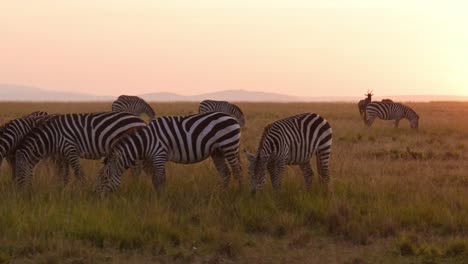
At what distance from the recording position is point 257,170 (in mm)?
9422

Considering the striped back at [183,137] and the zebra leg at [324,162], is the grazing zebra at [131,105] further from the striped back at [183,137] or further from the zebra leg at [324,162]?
the zebra leg at [324,162]

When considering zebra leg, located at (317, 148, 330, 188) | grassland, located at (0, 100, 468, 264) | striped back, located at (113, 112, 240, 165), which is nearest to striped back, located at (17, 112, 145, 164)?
grassland, located at (0, 100, 468, 264)

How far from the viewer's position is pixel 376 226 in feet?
25.8

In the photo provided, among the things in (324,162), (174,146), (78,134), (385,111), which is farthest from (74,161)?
(385,111)

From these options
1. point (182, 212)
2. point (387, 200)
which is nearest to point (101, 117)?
point (182, 212)

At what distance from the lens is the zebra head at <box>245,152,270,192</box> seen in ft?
30.5

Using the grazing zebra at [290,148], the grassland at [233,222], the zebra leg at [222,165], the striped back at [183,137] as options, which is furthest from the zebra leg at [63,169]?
the grazing zebra at [290,148]

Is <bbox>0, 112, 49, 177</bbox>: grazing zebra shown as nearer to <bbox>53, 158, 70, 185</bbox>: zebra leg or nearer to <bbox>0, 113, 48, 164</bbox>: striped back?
<bbox>0, 113, 48, 164</bbox>: striped back

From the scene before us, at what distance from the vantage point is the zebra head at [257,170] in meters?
9.30

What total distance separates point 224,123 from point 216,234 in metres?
2.91

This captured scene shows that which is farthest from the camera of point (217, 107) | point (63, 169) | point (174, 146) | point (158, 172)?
point (217, 107)

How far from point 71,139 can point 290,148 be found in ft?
13.3

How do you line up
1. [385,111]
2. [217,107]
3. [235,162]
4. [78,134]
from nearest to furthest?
[235,162]
[78,134]
[217,107]
[385,111]

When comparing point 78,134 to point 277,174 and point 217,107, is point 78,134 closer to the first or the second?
point 277,174
